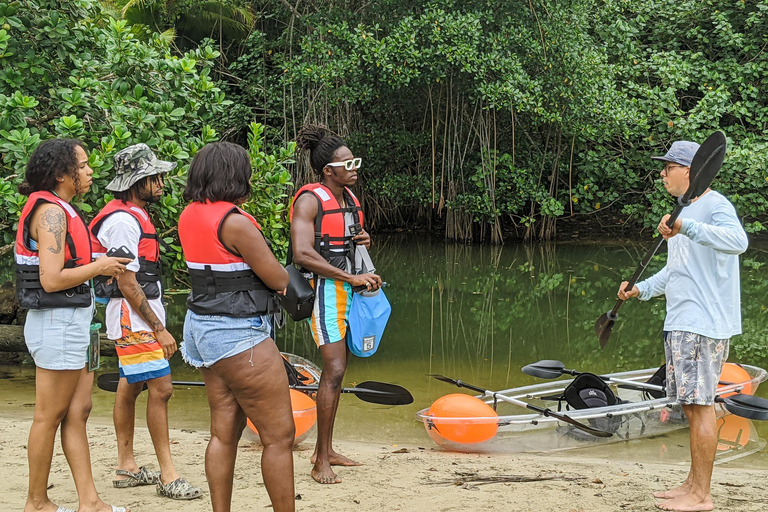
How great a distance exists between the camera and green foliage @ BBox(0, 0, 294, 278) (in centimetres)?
604

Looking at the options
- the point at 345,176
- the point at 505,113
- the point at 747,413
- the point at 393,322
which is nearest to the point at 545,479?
the point at 747,413

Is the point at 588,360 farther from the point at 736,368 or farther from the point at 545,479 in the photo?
the point at 545,479

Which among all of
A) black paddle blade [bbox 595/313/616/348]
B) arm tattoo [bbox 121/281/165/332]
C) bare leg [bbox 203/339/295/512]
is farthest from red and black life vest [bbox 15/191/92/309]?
black paddle blade [bbox 595/313/616/348]

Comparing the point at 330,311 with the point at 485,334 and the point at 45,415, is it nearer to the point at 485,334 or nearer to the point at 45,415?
the point at 45,415

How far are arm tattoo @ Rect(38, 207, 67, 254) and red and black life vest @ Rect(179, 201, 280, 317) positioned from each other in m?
0.62

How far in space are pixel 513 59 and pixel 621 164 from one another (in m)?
4.25

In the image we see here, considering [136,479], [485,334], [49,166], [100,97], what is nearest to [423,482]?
[136,479]

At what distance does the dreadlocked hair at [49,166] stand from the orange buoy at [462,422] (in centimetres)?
246

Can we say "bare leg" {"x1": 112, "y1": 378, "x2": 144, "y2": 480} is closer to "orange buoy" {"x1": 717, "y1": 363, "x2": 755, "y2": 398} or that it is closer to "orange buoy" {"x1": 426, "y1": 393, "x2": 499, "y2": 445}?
"orange buoy" {"x1": 426, "y1": 393, "x2": 499, "y2": 445}

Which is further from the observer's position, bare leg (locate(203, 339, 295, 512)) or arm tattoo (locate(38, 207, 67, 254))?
arm tattoo (locate(38, 207, 67, 254))

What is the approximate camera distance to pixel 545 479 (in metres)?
4.06

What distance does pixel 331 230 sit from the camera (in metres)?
4.24

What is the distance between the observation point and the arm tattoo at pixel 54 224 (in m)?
3.19

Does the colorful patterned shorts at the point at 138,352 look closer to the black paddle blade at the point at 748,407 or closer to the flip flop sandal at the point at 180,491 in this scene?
the flip flop sandal at the point at 180,491
